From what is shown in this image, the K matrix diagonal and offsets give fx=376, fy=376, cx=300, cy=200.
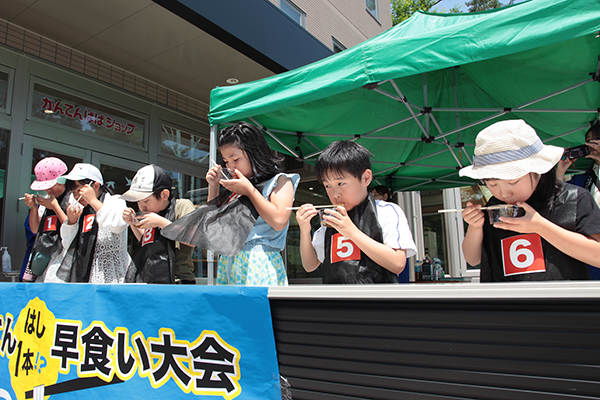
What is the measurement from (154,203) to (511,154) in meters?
1.93

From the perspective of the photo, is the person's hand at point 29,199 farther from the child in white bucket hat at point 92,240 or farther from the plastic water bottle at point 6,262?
the plastic water bottle at point 6,262

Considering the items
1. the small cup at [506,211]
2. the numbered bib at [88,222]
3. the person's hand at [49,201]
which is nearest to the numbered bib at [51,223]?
the person's hand at [49,201]

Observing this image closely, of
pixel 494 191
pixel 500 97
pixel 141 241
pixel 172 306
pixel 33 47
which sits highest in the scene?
pixel 33 47

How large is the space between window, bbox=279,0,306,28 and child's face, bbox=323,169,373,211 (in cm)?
761

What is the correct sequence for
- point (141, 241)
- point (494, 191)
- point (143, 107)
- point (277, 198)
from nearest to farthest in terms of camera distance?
point (494, 191) < point (277, 198) < point (141, 241) < point (143, 107)

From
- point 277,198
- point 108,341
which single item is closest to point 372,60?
point 277,198

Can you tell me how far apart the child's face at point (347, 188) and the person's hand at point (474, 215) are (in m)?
0.43

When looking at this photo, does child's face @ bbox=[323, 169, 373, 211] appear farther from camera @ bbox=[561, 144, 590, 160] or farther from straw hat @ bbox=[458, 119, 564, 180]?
camera @ bbox=[561, 144, 590, 160]

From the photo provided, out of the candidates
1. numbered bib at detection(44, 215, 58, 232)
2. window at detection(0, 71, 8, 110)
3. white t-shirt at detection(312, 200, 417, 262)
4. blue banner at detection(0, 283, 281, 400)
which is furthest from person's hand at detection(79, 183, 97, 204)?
window at detection(0, 71, 8, 110)

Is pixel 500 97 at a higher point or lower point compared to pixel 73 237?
higher

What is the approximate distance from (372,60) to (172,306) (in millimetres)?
1808

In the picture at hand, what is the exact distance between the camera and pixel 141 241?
225 cm

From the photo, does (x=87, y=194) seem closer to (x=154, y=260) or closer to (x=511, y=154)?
(x=154, y=260)

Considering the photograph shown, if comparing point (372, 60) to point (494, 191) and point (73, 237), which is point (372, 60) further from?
point (73, 237)
